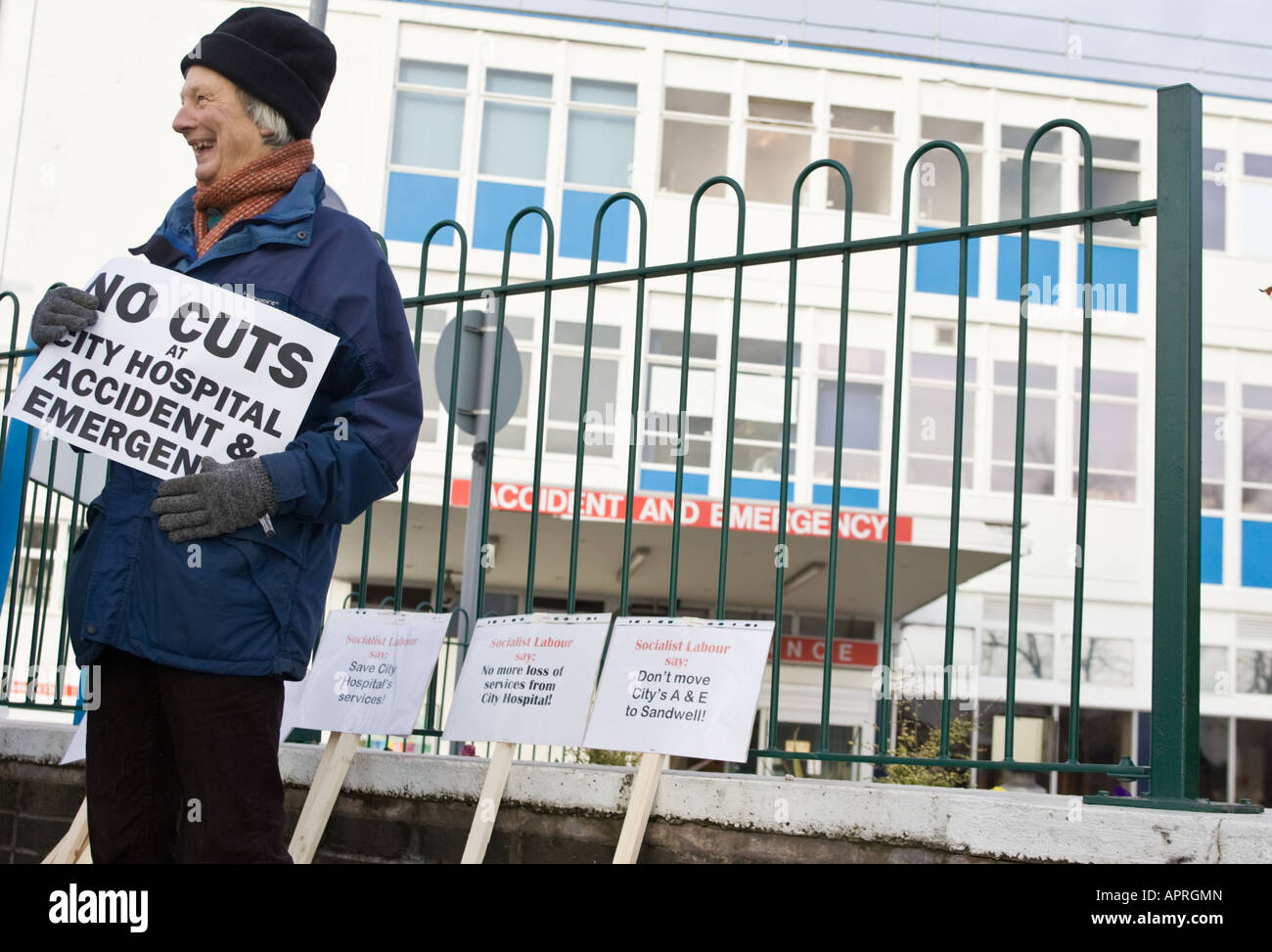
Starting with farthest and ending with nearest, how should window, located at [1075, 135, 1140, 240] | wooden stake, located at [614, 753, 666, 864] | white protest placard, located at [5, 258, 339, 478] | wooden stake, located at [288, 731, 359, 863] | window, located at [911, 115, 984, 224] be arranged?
window, located at [911, 115, 984, 224] < window, located at [1075, 135, 1140, 240] < wooden stake, located at [288, 731, 359, 863] < wooden stake, located at [614, 753, 666, 864] < white protest placard, located at [5, 258, 339, 478]

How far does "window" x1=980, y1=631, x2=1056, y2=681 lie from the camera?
21.9m

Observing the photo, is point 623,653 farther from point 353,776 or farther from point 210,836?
point 210,836

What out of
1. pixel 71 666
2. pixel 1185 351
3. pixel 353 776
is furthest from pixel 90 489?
pixel 1185 351

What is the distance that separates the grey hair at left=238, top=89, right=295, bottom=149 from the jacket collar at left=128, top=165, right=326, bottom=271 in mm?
86

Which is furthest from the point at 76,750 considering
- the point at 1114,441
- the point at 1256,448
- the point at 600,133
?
the point at 1256,448

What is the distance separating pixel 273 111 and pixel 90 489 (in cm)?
345

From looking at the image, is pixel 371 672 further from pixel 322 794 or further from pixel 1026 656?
pixel 1026 656

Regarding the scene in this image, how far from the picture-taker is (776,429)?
21141 mm

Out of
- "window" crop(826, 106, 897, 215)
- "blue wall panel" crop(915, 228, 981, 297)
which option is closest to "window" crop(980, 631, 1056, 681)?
"blue wall panel" crop(915, 228, 981, 297)

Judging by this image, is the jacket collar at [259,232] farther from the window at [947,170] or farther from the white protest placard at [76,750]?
the window at [947,170]

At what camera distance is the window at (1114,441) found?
72.5ft

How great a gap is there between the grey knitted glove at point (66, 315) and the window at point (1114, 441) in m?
20.9

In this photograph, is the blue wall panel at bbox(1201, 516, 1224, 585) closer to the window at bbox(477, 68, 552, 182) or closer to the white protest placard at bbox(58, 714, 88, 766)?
the window at bbox(477, 68, 552, 182)

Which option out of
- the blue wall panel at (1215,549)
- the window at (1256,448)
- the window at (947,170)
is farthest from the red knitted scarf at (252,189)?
the window at (1256,448)
